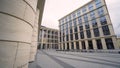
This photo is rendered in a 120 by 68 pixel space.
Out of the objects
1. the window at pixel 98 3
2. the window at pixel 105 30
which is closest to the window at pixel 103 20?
the window at pixel 105 30

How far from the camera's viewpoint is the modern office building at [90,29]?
23.7 metres

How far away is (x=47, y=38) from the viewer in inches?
1927

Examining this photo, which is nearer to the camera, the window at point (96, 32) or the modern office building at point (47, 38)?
the window at point (96, 32)

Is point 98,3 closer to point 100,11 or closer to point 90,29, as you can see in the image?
point 100,11

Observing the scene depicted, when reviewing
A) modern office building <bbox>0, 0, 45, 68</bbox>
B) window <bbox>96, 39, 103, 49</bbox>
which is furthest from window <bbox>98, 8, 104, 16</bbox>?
modern office building <bbox>0, 0, 45, 68</bbox>

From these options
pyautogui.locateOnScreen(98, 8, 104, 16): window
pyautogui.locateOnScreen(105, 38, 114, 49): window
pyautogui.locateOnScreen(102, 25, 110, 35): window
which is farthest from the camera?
pyautogui.locateOnScreen(98, 8, 104, 16): window

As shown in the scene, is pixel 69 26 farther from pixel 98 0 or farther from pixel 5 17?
pixel 5 17

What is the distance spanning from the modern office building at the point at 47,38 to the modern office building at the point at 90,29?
38.5ft

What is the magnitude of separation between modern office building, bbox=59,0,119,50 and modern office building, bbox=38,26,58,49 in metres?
11.7

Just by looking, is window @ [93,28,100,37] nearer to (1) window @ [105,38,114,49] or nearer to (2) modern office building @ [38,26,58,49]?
(1) window @ [105,38,114,49]

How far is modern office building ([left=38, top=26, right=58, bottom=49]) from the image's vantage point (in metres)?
45.9

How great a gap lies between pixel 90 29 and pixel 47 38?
32.2m

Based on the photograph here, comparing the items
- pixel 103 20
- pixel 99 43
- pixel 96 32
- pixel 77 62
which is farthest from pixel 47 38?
pixel 77 62

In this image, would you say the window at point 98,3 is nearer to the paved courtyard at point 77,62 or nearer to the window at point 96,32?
the window at point 96,32
